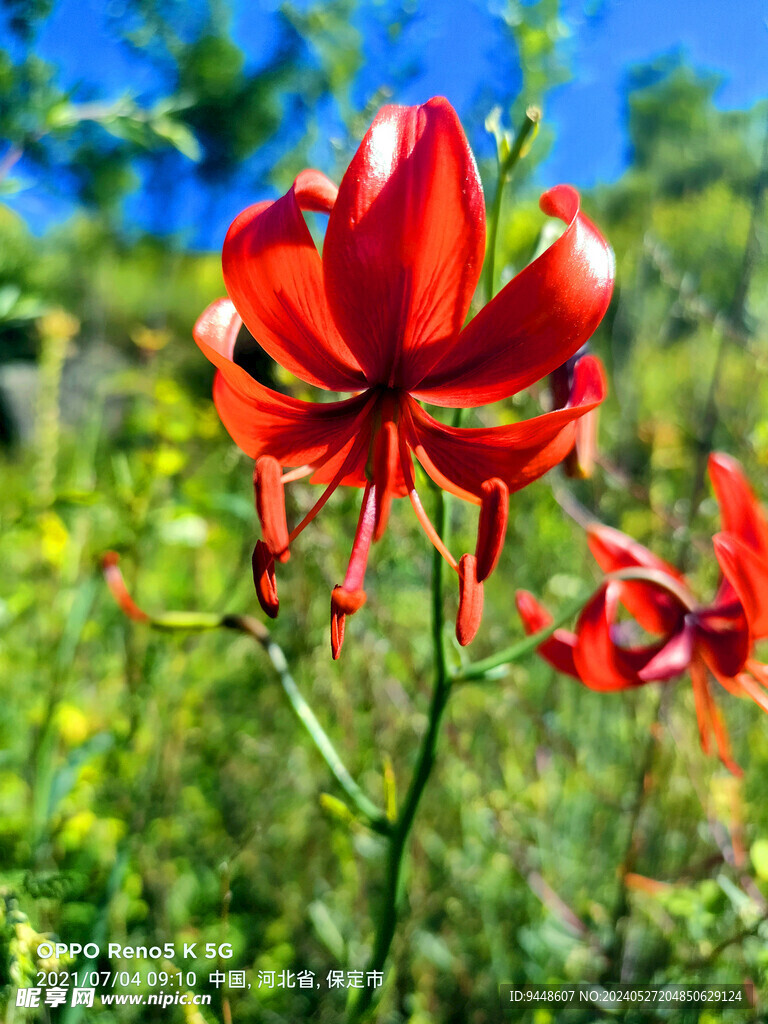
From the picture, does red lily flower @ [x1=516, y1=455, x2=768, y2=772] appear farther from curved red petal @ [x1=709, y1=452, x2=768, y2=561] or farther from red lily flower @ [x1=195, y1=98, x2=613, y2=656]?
red lily flower @ [x1=195, y1=98, x2=613, y2=656]

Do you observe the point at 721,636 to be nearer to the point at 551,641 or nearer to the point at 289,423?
the point at 551,641

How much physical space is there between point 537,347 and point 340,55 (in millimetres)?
951

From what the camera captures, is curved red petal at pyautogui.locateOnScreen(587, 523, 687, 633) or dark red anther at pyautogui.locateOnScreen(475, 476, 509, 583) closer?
dark red anther at pyautogui.locateOnScreen(475, 476, 509, 583)

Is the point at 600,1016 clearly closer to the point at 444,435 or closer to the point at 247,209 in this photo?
the point at 444,435

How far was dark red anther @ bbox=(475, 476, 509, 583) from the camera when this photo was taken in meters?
0.43

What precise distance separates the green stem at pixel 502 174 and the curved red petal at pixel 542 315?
5 centimetres

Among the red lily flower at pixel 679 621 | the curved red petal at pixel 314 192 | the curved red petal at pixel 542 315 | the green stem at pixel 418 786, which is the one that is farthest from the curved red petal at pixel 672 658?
the curved red petal at pixel 314 192

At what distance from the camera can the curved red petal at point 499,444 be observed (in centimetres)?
44

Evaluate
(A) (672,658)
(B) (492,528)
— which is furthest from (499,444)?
(A) (672,658)

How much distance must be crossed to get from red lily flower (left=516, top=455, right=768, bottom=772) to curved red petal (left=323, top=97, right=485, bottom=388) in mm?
248

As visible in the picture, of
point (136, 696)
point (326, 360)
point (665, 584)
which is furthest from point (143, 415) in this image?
point (665, 584)

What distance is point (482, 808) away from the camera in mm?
1067

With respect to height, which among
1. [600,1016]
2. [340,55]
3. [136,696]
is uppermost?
[340,55]

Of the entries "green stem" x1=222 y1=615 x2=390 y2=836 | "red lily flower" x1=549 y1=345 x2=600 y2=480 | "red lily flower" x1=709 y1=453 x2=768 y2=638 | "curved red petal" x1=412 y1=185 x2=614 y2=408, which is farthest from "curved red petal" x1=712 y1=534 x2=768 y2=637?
"green stem" x1=222 y1=615 x2=390 y2=836
